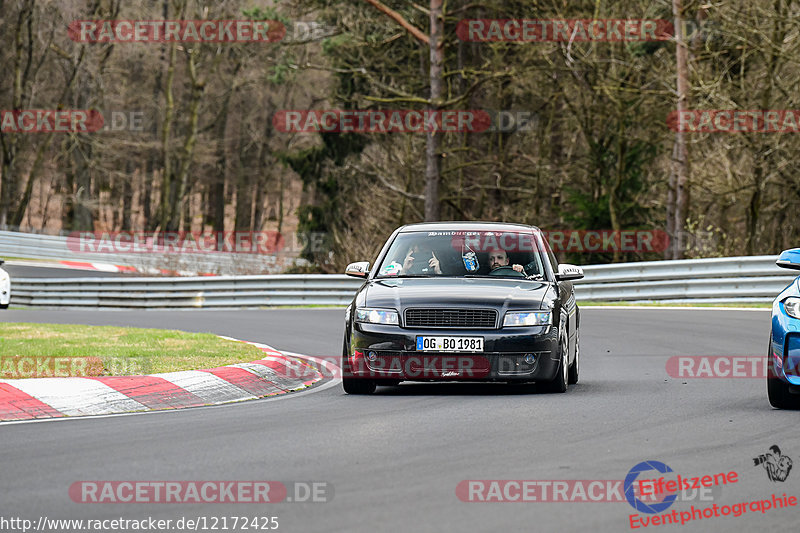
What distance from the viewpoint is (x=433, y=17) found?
3375 cm

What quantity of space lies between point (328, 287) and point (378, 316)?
17582mm

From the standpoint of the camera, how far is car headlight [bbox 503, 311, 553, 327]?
10445mm

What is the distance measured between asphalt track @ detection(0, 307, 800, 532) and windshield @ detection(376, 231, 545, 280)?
1.08 metres

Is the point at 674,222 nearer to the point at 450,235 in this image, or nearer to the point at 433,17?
the point at 433,17

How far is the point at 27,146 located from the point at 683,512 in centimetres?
5878

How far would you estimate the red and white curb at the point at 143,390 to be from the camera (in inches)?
375

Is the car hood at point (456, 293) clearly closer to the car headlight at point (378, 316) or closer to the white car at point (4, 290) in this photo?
the car headlight at point (378, 316)

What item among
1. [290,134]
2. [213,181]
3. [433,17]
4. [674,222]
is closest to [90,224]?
[290,134]

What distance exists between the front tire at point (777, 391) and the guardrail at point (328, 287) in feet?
42.9
